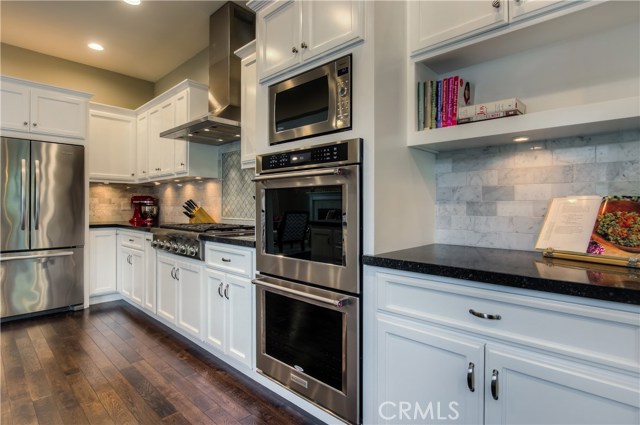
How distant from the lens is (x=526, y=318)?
1.07m

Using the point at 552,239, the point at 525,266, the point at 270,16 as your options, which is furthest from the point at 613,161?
the point at 270,16

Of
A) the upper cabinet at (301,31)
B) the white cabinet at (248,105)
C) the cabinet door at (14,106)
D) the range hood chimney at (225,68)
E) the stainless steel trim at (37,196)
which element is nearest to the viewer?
the upper cabinet at (301,31)

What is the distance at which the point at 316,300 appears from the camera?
1.64 m

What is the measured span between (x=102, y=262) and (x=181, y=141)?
182cm

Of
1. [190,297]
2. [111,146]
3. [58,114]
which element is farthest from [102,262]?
[190,297]

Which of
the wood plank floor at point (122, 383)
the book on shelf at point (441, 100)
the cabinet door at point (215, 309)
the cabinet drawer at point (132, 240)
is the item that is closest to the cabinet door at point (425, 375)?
the wood plank floor at point (122, 383)

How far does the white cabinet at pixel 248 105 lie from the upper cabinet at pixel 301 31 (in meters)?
0.46

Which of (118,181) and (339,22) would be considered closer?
(339,22)

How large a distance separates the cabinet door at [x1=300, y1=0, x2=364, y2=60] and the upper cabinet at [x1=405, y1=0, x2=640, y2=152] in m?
0.35

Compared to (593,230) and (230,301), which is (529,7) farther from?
(230,301)

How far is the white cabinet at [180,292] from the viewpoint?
2555 millimetres

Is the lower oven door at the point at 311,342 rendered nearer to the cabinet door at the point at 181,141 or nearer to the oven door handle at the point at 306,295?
the oven door handle at the point at 306,295

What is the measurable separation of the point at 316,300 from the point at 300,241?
1.09 ft

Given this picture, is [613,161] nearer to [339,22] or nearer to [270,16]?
[339,22]
